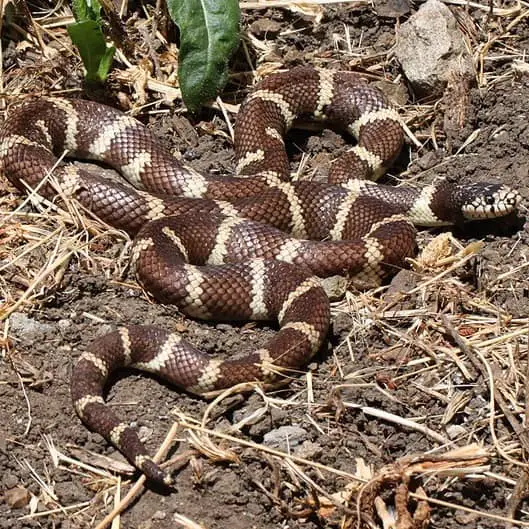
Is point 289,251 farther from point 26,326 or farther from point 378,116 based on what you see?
point 378,116

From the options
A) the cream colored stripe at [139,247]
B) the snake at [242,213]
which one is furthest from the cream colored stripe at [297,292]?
the cream colored stripe at [139,247]

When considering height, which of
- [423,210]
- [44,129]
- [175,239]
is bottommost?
[423,210]

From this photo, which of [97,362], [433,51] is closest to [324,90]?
[433,51]

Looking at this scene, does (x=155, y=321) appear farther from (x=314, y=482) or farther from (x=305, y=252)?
(x=314, y=482)

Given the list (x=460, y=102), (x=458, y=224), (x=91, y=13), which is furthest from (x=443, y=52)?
(x=91, y=13)

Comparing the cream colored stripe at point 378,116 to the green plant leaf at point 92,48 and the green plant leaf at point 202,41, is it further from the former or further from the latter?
the green plant leaf at point 92,48
